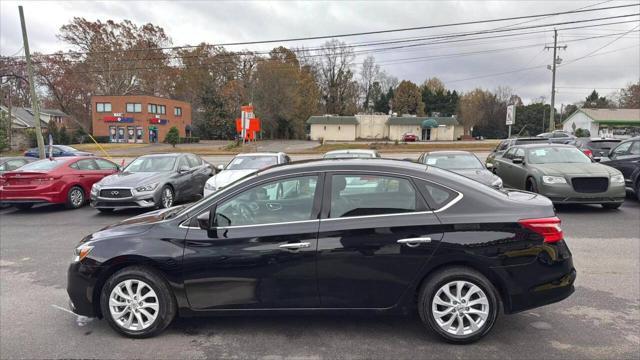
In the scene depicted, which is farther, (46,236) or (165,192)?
(165,192)

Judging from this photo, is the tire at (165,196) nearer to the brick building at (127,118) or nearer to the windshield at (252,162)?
the windshield at (252,162)

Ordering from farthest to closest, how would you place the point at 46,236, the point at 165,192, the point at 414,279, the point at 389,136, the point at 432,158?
the point at 389,136
the point at 432,158
the point at 165,192
the point at 46,236
the point at 414,279

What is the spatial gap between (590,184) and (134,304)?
9.17 meters

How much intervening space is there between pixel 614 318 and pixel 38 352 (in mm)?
5357

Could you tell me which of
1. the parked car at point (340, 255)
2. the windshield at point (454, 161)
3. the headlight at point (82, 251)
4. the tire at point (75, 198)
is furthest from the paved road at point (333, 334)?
the tire at point (75, 198)

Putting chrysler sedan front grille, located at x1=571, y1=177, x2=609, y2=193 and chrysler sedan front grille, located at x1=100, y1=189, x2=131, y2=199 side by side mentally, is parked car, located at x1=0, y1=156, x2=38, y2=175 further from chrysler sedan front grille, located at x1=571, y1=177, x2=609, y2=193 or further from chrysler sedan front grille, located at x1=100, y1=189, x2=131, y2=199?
chrysler sedan front grille, located at x1=571, y1=177, x2=609, y2=193

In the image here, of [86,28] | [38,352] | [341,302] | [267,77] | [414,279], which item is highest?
[86,28]

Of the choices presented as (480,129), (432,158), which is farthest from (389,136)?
(432,158)

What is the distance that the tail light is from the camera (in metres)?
3.46

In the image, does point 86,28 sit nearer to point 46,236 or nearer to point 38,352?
point 46,236

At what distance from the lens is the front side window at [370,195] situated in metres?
3.55

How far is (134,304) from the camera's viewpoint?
12.0ft

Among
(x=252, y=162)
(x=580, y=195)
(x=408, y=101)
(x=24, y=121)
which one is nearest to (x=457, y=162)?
(x=580, y=195)

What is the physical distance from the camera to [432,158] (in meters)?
10.9
